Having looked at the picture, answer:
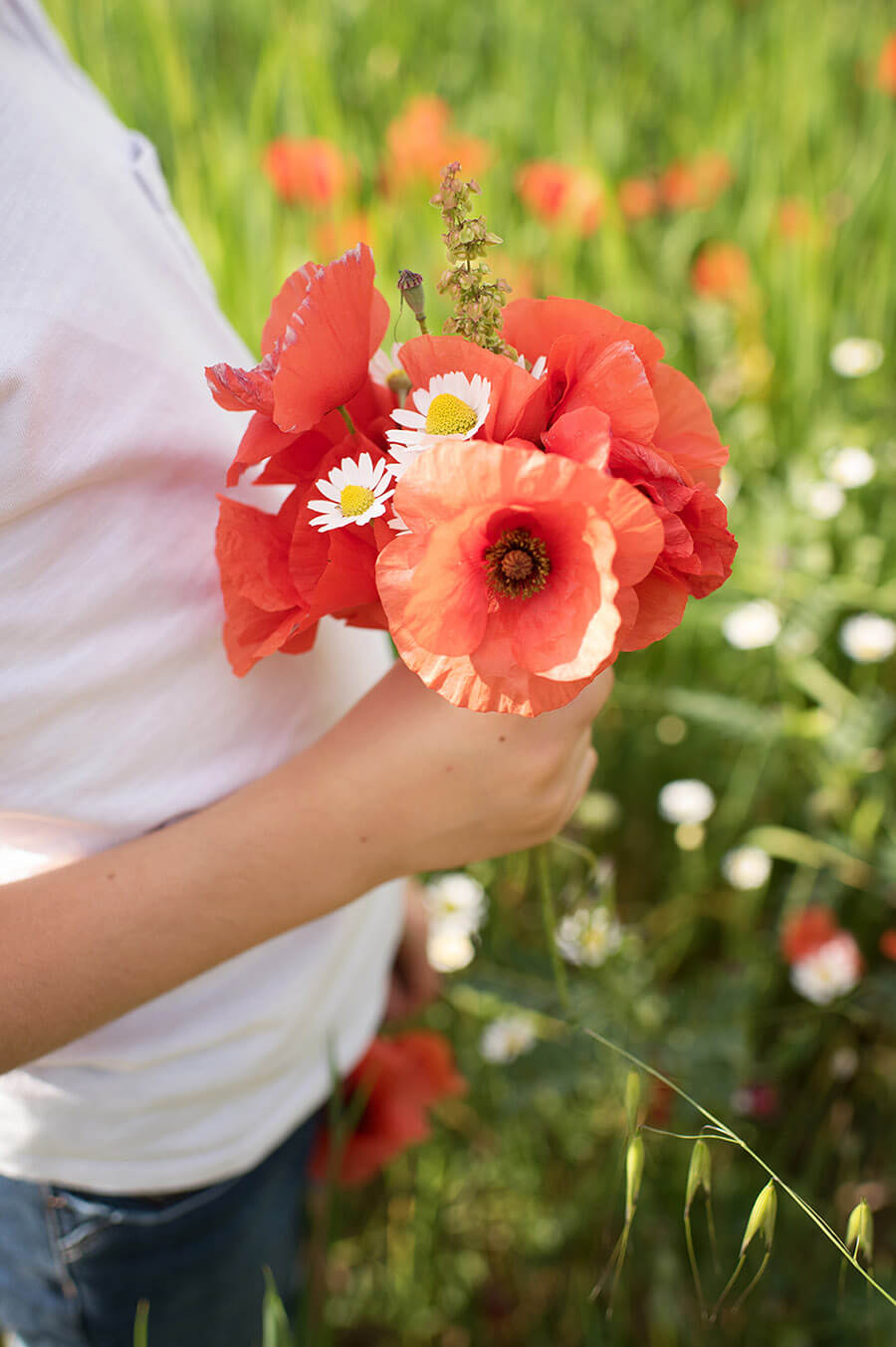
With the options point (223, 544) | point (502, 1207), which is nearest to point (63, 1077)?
point (223, 544)

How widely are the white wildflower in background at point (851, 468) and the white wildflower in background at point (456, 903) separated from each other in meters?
0.58

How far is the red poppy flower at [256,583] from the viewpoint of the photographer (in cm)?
38

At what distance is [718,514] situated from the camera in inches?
14.1

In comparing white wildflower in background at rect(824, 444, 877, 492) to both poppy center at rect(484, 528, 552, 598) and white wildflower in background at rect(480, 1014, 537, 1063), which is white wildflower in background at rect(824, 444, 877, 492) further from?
poppy center at rect(484, 528, 552, 598)

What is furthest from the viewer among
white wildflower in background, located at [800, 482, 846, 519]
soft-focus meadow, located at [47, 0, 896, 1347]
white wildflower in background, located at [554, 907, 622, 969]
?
white wildflower in background, located at [800, 482, 846, 519]

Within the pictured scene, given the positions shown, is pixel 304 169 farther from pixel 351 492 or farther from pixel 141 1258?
pixel 141 1258

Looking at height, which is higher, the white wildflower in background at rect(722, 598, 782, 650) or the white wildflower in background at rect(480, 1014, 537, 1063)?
the white wildflower in background at rect(722, 598, 782, 650)

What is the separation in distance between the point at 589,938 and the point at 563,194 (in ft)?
3.27

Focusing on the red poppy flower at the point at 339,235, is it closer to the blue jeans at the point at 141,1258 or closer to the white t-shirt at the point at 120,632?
the white t-shirt at the point at 120,632

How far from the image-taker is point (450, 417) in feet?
1.11

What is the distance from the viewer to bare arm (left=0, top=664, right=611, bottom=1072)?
43cm

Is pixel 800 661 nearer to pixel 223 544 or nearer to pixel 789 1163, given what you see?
pixel 789 1163

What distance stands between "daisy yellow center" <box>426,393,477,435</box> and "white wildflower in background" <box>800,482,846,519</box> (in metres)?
0.81

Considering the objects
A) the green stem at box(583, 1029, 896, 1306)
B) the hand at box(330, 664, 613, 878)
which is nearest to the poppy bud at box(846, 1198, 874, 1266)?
the green stem at box(583, 1029, 896, 1306)
